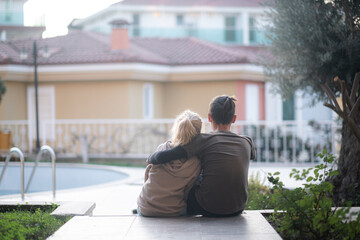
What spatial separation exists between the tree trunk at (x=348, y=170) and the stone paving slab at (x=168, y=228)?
1.99m

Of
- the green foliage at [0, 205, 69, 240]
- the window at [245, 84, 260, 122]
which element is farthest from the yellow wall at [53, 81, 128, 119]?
the green foliage at [0, 205, 69, 240]

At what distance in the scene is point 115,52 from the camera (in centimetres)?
1927

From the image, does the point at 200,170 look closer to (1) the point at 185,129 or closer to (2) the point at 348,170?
(1) the point at 185,129

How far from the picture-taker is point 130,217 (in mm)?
5586

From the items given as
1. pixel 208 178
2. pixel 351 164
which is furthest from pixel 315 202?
pixel 351 164

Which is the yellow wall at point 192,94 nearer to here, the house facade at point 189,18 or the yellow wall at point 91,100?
the yellow wall at point 91,100

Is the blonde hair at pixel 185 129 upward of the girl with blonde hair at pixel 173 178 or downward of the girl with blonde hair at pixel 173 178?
upward

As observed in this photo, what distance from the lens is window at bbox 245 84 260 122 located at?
20000 mm

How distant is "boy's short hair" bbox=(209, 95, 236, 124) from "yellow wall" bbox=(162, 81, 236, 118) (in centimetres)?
1374

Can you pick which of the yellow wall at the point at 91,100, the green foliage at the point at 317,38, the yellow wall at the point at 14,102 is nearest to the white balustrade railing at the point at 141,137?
the yellow wall at the point at 91,100

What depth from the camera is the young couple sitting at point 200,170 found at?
17.3 feet

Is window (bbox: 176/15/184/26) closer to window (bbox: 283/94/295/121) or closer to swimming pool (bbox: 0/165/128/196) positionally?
window (bbox: 283/94/295/121)

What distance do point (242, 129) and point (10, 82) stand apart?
838cm

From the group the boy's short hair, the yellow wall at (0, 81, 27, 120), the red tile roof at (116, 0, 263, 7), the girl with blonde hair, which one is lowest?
the girl with blonde hair
